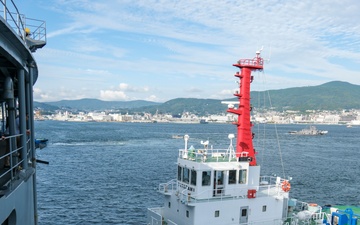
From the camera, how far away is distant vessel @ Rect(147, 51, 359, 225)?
20844 millimetres

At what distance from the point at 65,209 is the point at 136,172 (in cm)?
2150

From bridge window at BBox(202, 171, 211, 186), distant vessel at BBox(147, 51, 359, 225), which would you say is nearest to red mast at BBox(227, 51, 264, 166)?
distant vessel at BBox(147, 51, 359, 225)

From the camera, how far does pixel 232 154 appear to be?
883 inches

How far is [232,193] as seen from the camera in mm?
21828

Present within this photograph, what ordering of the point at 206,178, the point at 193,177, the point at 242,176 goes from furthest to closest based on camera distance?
1. the point at 242,176
2. the point at 193,177
3. the point at 206,178

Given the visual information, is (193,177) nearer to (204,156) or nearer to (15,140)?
(204,156)

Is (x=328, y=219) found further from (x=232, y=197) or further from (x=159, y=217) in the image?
(x=159, y=217)

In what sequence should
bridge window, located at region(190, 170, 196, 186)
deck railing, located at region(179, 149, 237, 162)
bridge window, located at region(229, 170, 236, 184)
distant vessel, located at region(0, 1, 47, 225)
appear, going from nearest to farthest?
distant vessel, located at region(0, 1, 47, 225) → bridge window, located at region(190, 170, 196, 186) → deck railing, located at region(179, 149, 237, 162) → bridge window, located at region(229, 170, 236, 184)

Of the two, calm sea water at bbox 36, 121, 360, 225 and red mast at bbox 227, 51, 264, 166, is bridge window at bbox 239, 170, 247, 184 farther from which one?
calm sea water at bbox 36, 121, 360, 225

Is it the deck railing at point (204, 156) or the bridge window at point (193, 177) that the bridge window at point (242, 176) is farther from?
the bridge window at point (193, 177)

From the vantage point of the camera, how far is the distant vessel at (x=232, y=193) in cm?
2084

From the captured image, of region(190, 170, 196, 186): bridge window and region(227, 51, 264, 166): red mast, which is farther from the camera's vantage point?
region(227, 51, 264, 166): red mast

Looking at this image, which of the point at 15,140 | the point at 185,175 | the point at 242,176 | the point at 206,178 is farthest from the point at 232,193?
the point at 15,140

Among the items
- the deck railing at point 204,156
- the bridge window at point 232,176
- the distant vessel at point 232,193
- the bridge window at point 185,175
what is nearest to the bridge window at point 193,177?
the distant vessel at point 232,193
